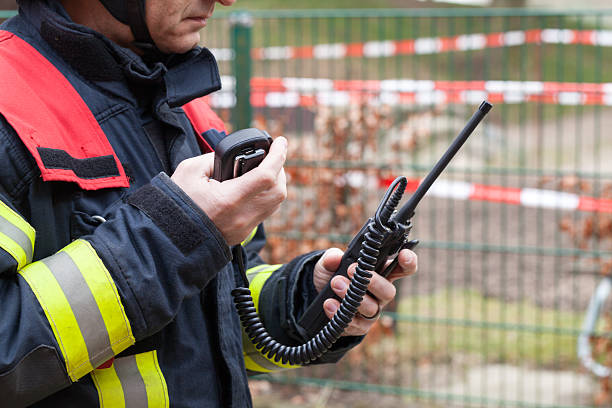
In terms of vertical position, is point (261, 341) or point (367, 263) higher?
point (367, 263)

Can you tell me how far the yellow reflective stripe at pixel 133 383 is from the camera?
1.41m

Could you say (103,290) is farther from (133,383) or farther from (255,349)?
(255,349)

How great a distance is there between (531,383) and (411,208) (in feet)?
12.1

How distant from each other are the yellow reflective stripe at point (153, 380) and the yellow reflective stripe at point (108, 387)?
47 mm

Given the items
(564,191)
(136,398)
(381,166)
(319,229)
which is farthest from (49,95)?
(564,191)

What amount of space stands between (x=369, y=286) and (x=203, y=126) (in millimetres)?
528

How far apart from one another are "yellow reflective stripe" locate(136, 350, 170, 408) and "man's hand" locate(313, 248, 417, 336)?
1.43ft

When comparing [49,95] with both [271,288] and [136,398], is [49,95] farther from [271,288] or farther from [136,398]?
[271,288]

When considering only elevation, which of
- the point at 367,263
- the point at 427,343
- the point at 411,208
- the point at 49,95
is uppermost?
the point at 49,95

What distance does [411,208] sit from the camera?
1.56m

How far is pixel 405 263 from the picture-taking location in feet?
5.43

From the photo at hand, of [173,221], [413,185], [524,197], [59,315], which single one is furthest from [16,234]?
[524,197]

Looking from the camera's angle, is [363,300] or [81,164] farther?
[363,300]

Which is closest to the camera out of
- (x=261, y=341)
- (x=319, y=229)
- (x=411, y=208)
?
(x=411, y=208)
